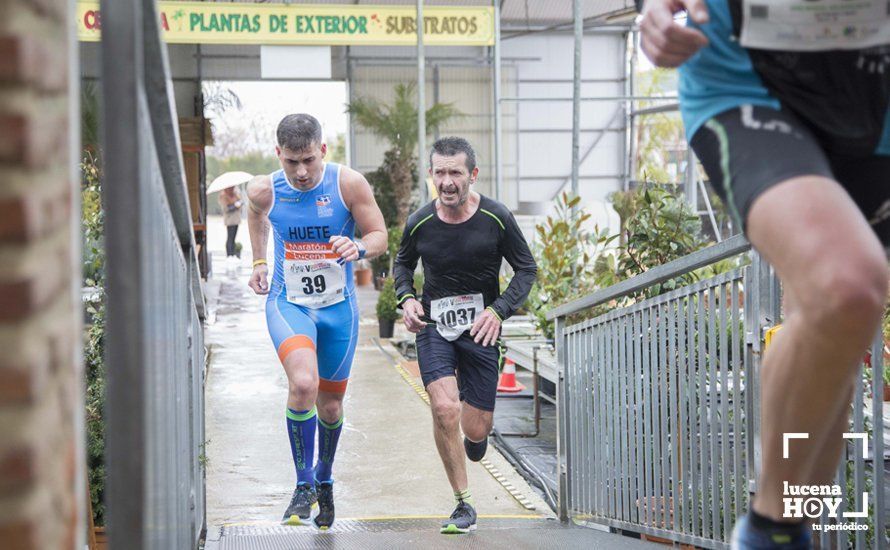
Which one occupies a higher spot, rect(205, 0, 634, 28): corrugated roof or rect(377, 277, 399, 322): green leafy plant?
rect(205, 0, 634, 28): corrugated roof

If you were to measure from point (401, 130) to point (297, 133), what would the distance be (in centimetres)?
1904

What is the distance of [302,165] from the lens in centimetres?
595

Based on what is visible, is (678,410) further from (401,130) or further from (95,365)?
(401,130)

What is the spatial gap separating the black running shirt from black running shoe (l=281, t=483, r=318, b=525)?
1.22 meters

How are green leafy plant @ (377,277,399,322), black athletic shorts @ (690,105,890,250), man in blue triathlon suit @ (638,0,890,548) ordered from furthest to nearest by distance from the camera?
green leafy plant @ (377,277,399,322) → black athletic shorts @ (690,105,890,250) → man in blue triathlon suit @ (638,0,890,548)

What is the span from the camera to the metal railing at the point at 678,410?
158 inches

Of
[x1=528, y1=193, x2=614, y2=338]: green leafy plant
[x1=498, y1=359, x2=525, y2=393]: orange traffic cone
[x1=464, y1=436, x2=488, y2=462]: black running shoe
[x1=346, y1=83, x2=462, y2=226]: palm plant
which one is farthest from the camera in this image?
[x1=346, y1=83, x2=462, y2=226]: palm plant

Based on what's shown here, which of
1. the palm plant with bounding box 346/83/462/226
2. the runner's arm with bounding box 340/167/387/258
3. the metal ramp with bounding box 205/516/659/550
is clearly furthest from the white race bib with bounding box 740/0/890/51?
the palm plant with bounding box 346/83/462/226

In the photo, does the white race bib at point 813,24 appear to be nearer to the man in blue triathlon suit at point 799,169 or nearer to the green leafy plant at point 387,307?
the man in blue triathlon suit at point 799,169

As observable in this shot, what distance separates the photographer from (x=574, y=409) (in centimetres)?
603

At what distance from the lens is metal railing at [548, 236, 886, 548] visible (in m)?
4.01

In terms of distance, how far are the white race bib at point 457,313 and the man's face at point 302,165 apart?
39.5 inches

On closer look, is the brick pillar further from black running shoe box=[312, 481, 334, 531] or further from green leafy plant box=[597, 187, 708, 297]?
green leafy plant box=[597, 187, 708, 297]

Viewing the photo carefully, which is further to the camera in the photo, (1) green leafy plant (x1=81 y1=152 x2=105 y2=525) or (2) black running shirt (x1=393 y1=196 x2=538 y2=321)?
(2) black running shirt (x1=393 y1=196 x2=538 y2=321)
